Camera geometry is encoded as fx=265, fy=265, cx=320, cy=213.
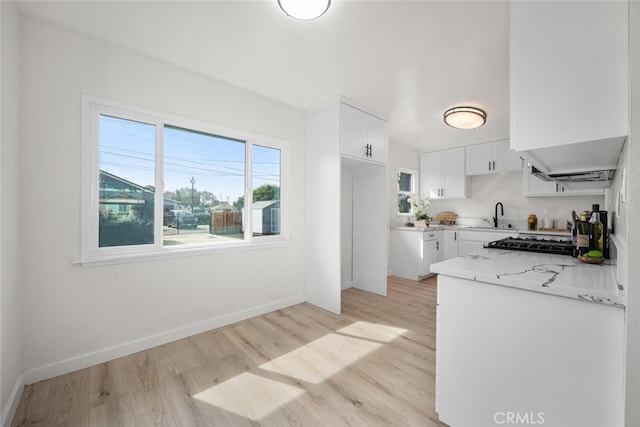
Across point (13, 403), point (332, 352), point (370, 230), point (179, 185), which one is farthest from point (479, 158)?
point (13, 403)

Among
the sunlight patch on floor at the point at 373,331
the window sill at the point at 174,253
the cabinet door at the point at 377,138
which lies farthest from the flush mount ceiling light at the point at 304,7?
the sunlight patch on floor at the point at 373,331

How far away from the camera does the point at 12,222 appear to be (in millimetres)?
1679

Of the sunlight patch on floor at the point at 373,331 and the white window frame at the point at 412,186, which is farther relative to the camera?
the white window frame at the point at 412,186

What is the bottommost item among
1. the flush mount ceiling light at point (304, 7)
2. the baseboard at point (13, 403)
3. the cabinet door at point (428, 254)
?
the baseboard at point (13, 403)

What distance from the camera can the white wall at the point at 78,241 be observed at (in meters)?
1.87

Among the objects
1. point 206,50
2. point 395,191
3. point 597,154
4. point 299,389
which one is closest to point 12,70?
point 206,50

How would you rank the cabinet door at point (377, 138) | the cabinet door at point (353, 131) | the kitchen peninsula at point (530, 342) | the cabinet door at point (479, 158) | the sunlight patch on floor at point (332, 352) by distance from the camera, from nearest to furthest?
the kitchen peninsula at point (530, 342), the sunlight patch on floor at point (332, 352), the cabinet door at point (353, 131), the cabinet door at point (377, 138), the cabinet door at point (479, 158)

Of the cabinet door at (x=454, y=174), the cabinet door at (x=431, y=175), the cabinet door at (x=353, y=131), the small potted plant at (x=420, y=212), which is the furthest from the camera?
the cabinet door at (x=431, y=175)

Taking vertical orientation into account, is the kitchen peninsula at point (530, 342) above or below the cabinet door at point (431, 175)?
below

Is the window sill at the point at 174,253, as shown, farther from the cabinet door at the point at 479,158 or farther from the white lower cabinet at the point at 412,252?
the cabinet door at the point at 479,158

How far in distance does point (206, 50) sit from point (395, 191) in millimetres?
3843

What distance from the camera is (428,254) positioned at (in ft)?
15.3

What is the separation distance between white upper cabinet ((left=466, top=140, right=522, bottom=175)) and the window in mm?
1049

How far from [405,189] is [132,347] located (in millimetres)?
4877
